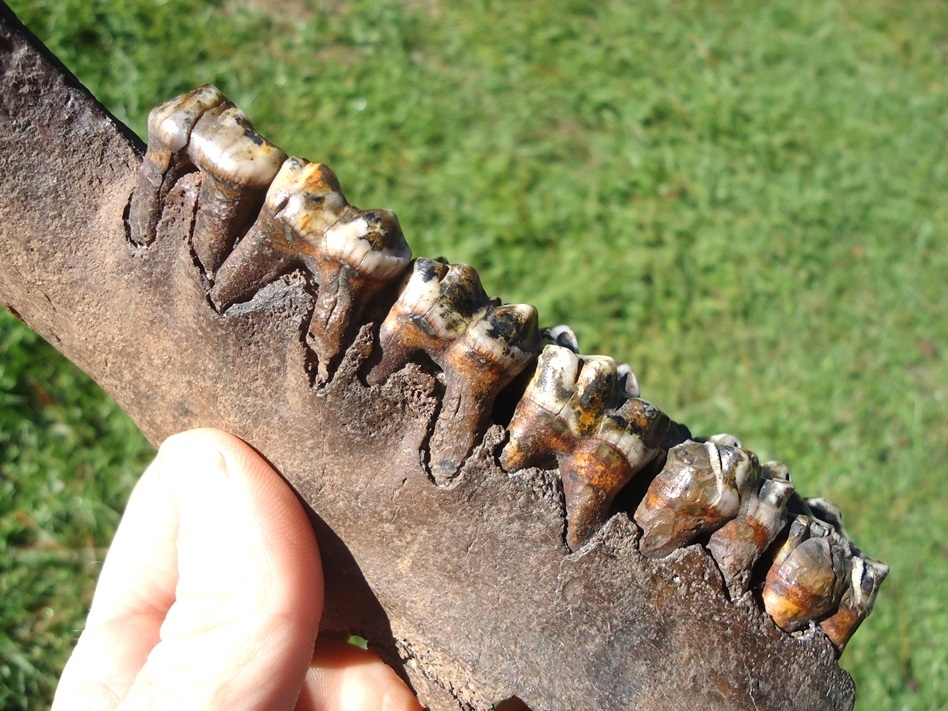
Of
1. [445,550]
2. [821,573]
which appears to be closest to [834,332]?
[821,573]

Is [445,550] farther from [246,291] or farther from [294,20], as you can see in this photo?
[294,20]

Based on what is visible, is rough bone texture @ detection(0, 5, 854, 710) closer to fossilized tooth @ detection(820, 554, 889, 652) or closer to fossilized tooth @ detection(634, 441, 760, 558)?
fossilized tooth @ detection(634, 441, 760, 558)

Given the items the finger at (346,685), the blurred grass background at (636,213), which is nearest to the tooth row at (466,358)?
the finger at (346,685)

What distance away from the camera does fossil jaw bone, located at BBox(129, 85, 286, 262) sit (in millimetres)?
1463

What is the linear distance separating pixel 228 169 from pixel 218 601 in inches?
33.5

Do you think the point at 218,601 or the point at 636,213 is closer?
the point at 218,601

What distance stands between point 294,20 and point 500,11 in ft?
4.42

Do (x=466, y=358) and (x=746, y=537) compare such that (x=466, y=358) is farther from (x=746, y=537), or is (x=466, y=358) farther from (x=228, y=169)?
(x=746, y=537)

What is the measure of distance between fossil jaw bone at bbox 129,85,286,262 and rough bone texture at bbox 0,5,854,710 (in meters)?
0.04

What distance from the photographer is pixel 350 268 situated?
1.46 m

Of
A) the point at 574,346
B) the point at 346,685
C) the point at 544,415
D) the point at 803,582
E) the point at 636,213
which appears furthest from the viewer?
the point at 636,213

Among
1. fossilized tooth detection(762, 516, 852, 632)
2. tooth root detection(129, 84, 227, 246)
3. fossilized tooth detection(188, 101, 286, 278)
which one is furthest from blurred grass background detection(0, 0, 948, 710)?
fossilized tooth detection(762, 516, 852, 632)

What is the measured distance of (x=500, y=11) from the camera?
5.60 metres

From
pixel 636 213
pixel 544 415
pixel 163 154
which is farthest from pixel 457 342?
pixel 636 213
